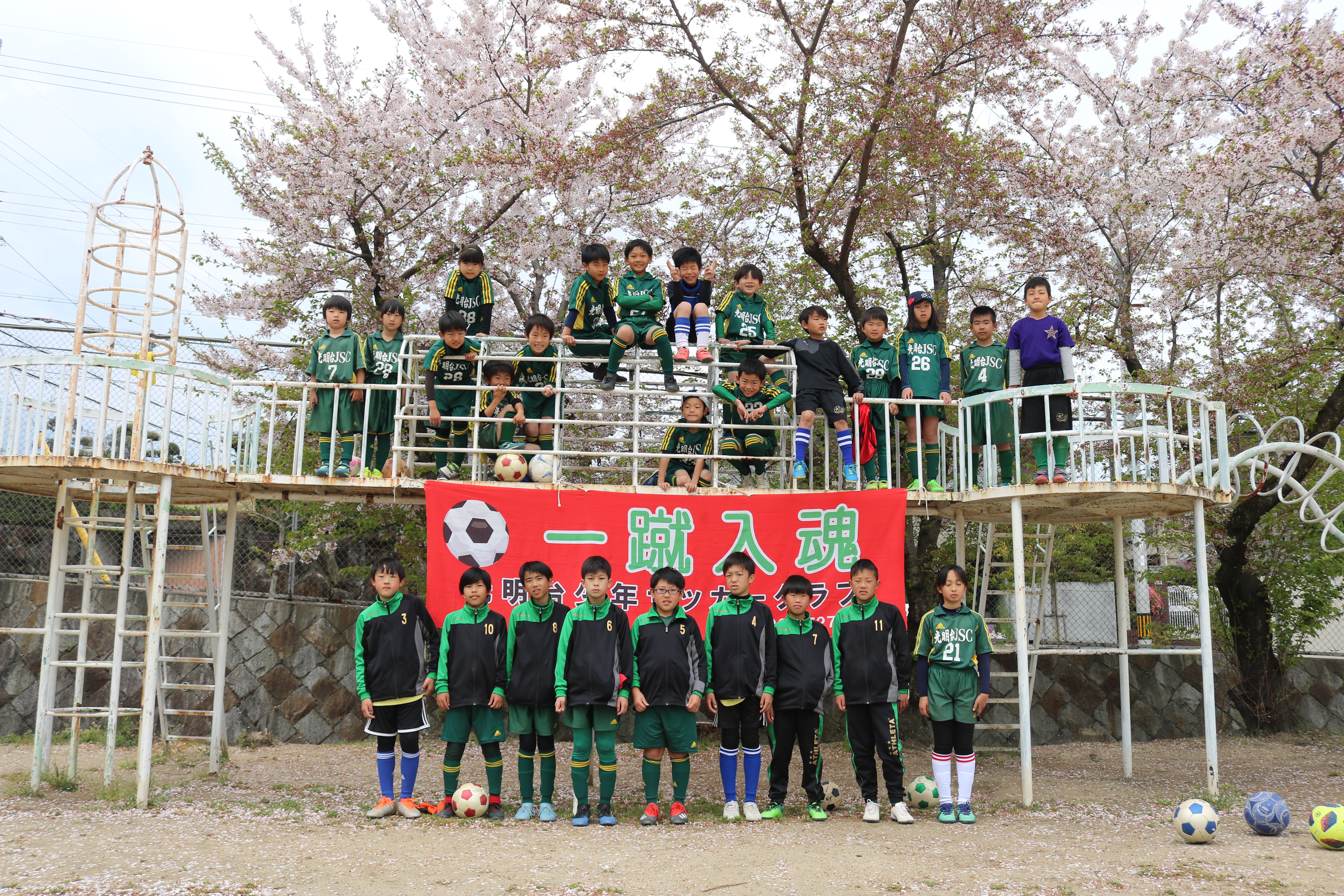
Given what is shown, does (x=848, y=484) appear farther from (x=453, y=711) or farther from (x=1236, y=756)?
(x=1236, y=756)

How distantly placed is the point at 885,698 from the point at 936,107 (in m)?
7.23

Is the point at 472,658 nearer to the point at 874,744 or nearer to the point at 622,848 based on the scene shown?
the point at 622,848

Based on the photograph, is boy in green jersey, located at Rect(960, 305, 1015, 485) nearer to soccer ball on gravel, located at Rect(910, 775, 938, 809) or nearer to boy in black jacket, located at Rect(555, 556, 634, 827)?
soccer ball on gravel, located at Rect(910, 775, 938, 809)

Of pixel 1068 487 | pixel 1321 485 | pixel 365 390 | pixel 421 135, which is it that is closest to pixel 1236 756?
pixel 1321 485

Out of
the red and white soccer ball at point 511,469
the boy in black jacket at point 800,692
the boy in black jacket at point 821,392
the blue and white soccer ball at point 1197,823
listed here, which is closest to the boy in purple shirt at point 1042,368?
the boy in black jacket at point 821,392

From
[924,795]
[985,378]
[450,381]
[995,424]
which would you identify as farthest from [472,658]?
[985,378]

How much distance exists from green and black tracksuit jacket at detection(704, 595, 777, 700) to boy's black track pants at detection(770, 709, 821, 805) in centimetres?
30

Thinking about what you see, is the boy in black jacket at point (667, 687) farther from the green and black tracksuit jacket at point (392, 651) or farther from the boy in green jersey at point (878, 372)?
the boy in green jersey at point (878, 372)

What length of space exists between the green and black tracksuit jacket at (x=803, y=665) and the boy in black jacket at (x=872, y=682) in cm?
11

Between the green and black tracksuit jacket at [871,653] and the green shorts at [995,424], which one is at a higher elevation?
the green shorts at [995,424]

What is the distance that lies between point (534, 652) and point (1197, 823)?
4876 mm

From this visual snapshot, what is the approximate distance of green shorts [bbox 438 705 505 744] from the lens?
735cm

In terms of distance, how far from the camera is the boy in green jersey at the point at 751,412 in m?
8.61

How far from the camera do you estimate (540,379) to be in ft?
29.7
